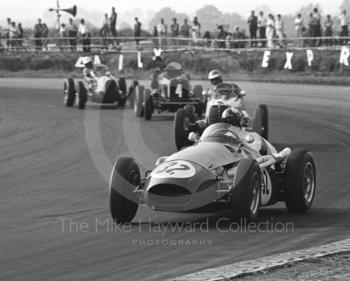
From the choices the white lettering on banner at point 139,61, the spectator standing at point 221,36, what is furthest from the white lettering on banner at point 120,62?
the spectator standing at point 221,36

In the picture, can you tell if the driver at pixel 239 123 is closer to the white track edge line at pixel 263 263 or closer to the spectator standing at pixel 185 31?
the white track edge line at pixel 263 263

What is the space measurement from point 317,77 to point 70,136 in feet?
→ 45.7

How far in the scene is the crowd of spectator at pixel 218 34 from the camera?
31.5 m

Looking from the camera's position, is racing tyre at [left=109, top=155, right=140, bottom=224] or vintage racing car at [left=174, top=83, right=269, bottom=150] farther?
vintage racing car at [left=174, top=83, right=269, bottom=150]

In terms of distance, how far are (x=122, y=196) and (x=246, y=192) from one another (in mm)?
1242

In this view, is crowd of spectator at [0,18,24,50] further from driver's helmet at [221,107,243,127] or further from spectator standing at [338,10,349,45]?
driver's helmet at [221,107,243,127]

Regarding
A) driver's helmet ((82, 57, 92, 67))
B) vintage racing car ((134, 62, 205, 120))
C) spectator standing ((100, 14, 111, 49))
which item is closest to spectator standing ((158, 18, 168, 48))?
spectator standing ((100, 14, 111, 49))

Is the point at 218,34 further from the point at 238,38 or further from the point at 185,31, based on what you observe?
the point at 185,31

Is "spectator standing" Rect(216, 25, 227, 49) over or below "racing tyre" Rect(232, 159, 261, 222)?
below

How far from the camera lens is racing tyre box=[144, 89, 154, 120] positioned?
20.8 m

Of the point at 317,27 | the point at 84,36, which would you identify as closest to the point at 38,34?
the point at 84,36

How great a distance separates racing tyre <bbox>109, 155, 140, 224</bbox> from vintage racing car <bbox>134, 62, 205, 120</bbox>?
1142cm

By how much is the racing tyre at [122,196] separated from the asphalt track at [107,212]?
0.44 ft

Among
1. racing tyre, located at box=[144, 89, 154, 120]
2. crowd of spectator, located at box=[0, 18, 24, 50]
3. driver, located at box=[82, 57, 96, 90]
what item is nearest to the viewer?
racing tyre, located at box=[144, 89, 154, 120]
